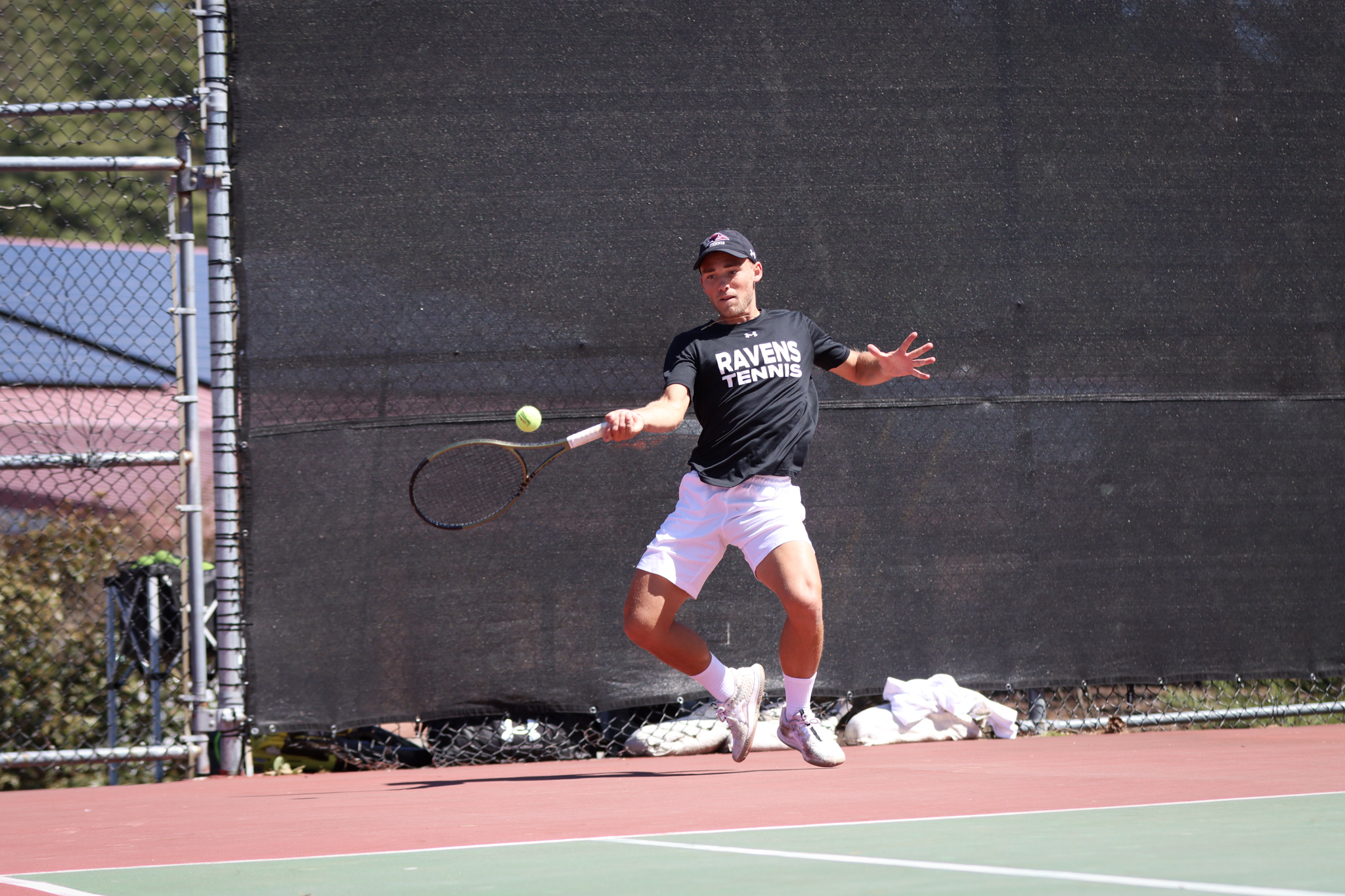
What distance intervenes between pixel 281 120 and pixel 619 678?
7.82ft

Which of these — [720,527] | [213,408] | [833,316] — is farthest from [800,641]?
[213,408]

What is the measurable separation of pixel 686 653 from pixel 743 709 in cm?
28

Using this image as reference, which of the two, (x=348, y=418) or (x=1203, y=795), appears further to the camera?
(x=348, y=418)

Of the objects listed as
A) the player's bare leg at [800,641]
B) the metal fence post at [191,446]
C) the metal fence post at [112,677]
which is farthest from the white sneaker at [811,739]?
the metal fence post at [112,677]

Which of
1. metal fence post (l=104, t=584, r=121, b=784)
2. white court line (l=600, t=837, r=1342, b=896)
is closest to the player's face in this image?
white court line (l=600, t=837, r=1342, b=896)

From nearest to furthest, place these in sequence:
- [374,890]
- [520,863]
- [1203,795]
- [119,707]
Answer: [374,890], [520,863], [1203,795], [119,707]

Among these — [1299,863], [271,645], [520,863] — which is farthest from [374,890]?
[271,645]

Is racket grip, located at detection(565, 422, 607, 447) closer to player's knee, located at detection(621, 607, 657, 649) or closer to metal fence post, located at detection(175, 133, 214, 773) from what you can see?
player's knee, located at detection(621, 607, 657, 649)

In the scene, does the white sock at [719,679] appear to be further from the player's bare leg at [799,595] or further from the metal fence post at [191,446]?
the metal fence post at [191,446]

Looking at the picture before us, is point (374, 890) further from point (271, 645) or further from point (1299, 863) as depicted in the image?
point (271, 645)

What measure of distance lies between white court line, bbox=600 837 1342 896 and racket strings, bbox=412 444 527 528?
2.26 metres

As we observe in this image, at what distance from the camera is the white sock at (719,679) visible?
4816 millimetres

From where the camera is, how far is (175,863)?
10.4 feet

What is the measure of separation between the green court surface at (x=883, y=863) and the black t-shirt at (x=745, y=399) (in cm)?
166
